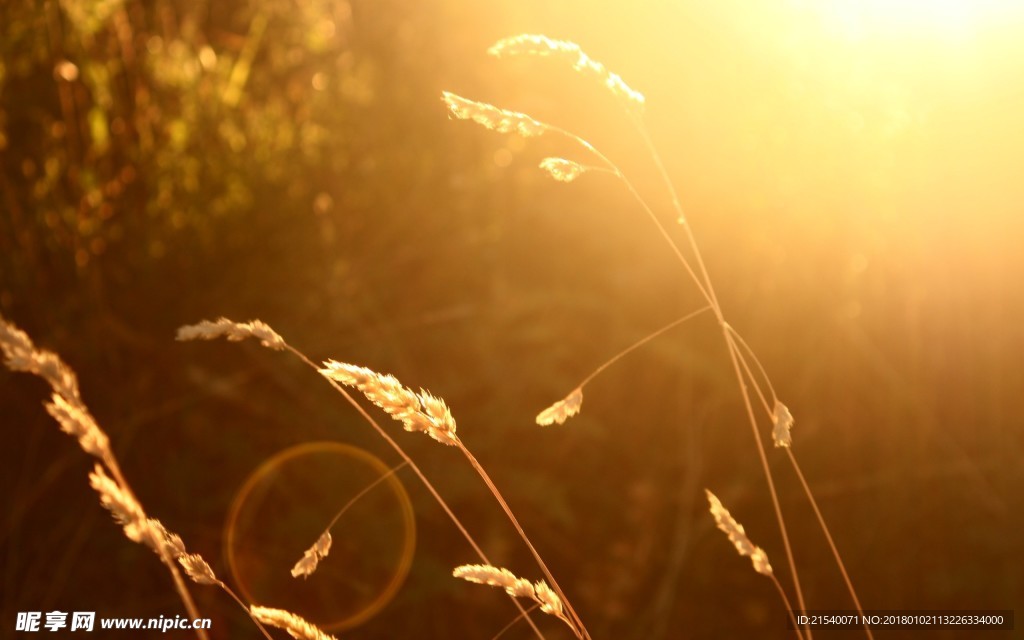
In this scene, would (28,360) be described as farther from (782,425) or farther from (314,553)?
(782,425)

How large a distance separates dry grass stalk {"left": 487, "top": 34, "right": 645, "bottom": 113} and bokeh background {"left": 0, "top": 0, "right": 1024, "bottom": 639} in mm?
1015

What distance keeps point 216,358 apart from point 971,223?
1.80 meters

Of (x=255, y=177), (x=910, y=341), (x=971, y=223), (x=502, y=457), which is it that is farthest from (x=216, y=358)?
(x=971, y=223)

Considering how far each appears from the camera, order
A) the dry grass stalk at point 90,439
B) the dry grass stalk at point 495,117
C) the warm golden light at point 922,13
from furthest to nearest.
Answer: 1. the warm golden light at point 922,13
2. the dry grass stalk at point 495,117
3. the dry grass stalk at point 90,439

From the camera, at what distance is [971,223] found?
2.09 m

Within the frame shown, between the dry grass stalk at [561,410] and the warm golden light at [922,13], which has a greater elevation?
the warm golden light at [922,13]

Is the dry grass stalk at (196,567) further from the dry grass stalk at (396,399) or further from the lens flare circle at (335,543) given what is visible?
the lens flare circle at (335,543)

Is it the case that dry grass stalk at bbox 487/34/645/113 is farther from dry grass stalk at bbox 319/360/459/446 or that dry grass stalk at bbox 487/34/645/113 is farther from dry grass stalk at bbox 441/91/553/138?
dry grass stalk at bbox 319/360/459/446

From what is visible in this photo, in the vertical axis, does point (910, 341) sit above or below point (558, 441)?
above

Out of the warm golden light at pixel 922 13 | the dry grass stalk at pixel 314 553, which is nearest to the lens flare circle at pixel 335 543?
the dry grass stalk at pixel 314 553

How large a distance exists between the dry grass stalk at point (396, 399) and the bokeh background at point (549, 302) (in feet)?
3.22

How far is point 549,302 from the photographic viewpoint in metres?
2.11

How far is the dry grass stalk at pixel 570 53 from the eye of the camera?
40.6 inches

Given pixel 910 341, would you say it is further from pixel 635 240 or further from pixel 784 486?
pixel 635 240
